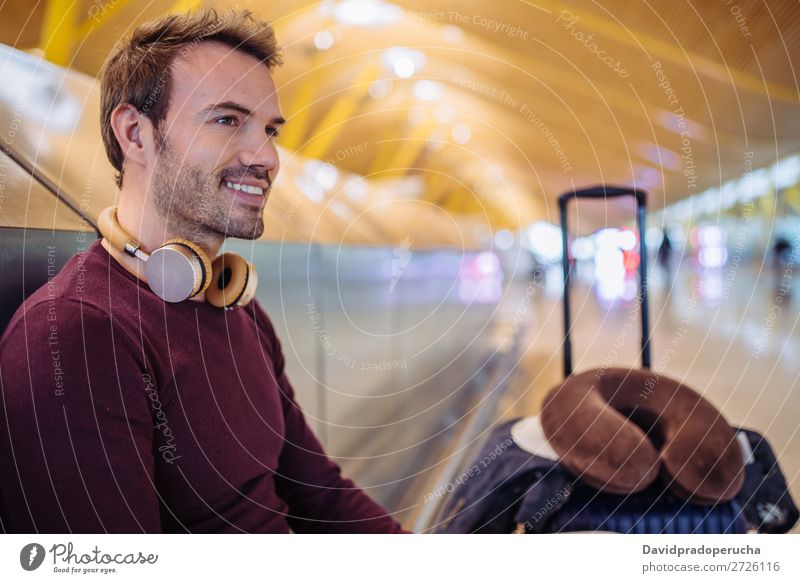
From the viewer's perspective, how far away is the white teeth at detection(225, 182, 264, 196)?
1.03 m

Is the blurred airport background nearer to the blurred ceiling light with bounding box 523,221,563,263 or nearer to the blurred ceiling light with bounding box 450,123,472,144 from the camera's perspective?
the blurred ceiling light with bounding box 450,123,472,144

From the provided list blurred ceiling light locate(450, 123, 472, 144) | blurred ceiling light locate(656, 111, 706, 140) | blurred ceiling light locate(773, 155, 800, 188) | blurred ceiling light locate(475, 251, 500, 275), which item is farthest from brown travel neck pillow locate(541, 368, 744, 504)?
blurred ceiling light locate(475, 251, 500, 275)

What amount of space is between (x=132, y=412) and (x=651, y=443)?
1092 millimetres

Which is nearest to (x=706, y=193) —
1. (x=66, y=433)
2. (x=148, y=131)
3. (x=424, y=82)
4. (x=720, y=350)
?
(x=424, y=82)

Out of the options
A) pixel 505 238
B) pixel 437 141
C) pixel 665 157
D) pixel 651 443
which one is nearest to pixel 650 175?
pixel 665 157

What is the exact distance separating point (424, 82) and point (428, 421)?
1.85m

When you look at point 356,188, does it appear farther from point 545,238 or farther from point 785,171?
point 545,238

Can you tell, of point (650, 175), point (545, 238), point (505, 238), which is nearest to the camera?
point (650, 175)

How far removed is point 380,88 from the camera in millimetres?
1699

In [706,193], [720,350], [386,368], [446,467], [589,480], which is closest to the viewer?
[589,480]

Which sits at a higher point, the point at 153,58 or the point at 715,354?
the point at 153,58

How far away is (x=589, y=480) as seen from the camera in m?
1.30
